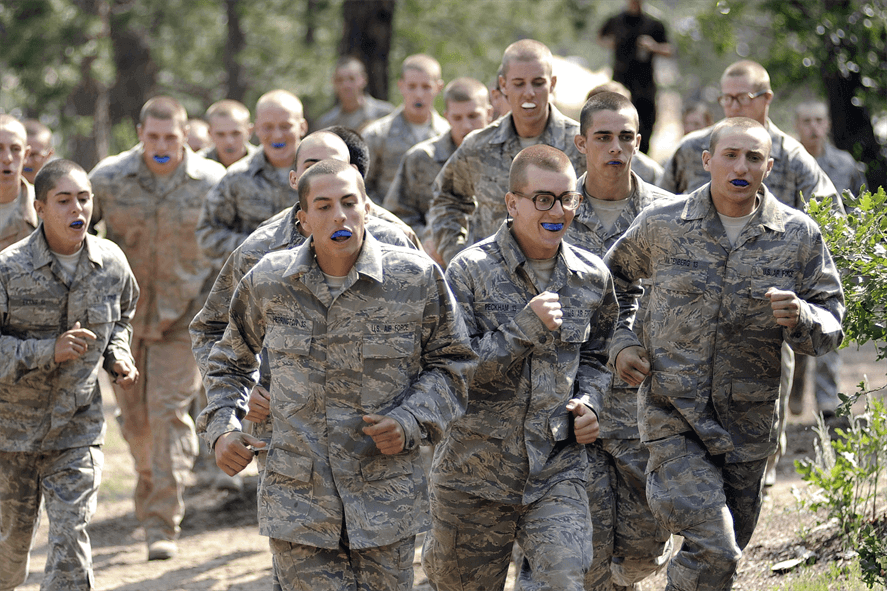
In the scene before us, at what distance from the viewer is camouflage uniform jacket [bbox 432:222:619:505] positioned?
5.43 metres

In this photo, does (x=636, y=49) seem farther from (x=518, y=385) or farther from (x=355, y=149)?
(x=518, y=385)

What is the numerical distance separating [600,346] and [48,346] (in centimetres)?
289

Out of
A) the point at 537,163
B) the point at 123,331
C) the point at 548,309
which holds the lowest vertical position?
the point at 123,331

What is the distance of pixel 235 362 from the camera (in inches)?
208

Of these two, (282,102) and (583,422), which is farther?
(282,102)

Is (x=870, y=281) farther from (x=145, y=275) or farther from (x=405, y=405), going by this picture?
(x=145, y=275)

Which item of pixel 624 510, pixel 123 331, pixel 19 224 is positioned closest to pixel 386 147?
pixel 19 224


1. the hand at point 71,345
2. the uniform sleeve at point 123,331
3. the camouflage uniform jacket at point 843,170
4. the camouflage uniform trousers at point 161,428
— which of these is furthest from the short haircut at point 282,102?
the camouflage uniform jacket at point 843,170

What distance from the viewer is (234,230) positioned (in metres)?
8.71

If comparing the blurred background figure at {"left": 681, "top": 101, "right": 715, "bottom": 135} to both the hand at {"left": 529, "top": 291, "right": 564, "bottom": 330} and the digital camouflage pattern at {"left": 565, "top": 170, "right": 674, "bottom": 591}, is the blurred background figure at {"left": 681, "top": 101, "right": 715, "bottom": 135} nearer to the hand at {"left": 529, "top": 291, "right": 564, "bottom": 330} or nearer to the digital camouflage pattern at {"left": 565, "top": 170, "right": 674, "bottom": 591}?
the digital camouflage pattern at {"left": 565, "top": 170, "right": 674, "bottom": 591}

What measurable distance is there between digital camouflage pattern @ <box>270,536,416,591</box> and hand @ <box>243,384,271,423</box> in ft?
2.00

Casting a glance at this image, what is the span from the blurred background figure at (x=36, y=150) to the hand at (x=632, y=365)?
5992 mm

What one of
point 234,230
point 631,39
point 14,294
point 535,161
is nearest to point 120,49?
point 631,39

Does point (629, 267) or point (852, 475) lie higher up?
→ point (629, 267)
